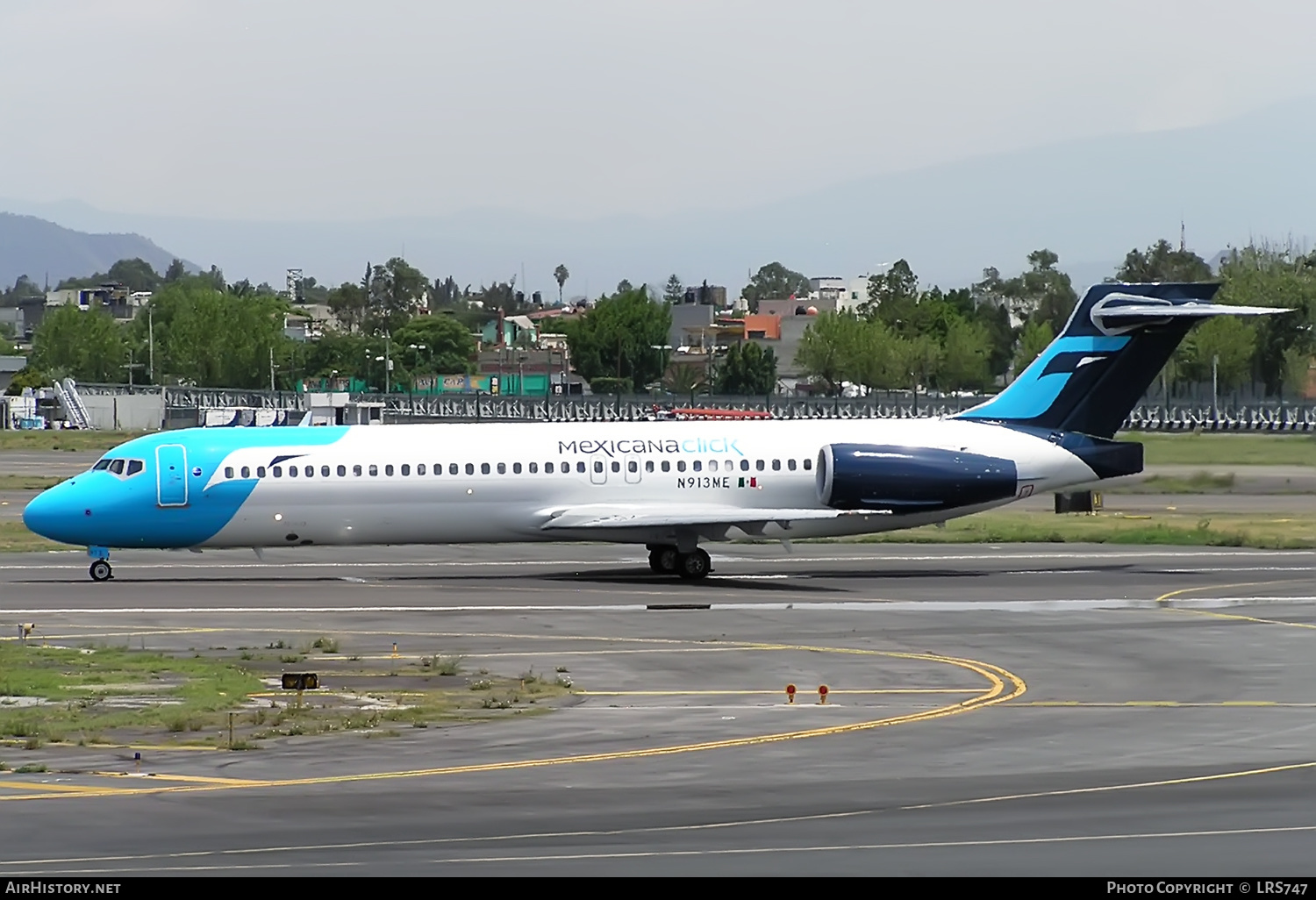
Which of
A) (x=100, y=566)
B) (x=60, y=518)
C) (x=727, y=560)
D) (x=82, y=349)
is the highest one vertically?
(x=82, y=349)

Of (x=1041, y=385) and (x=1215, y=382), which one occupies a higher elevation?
(x=1215, y=382)

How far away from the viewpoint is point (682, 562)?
133 feet

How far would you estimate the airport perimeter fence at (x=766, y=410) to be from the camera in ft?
319

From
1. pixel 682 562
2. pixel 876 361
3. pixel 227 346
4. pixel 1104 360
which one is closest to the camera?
pixel 682 562

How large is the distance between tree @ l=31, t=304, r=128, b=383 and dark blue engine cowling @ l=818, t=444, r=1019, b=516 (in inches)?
6502

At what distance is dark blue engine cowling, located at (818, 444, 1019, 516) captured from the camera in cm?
4012

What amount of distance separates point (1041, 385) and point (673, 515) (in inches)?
358

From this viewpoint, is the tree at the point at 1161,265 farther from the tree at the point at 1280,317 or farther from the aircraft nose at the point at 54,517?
the aircraft nose at the point at 54,517

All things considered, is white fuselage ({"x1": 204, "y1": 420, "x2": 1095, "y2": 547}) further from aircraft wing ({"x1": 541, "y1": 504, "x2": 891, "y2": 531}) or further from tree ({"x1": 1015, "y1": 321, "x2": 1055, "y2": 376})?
tree ({"x1": 1015, "y1": 321, "x2": 1055, "y2": 376})

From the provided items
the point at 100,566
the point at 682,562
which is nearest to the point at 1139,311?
the point at 682,562

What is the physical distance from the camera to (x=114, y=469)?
3997 cm

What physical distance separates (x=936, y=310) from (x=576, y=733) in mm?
152984

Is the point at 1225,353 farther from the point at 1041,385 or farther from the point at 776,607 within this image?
the point at 776,607
